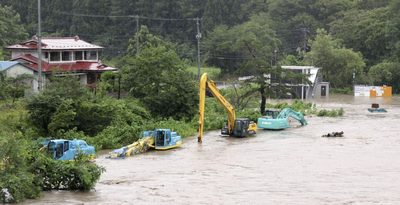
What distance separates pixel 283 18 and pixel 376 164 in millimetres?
66846

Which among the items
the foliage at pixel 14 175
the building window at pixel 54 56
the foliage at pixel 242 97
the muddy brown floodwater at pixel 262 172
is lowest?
the muddy brown floodwater at pixel 262 172

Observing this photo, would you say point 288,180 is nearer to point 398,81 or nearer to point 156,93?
point 156,93

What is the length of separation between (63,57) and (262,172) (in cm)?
2850

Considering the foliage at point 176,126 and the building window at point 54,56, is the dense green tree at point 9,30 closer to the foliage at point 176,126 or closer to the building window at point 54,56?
the building window at point 54,56

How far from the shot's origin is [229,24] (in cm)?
9812

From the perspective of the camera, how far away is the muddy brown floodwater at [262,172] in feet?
75.4

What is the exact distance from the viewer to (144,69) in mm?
44406

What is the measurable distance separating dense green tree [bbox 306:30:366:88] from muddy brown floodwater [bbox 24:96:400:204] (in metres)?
36.0

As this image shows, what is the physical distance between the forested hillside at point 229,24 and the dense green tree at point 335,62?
413 cm

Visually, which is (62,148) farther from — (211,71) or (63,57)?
(211,71)

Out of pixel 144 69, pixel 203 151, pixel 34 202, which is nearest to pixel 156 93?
pixel 144 69

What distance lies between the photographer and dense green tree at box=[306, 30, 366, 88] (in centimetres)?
7912

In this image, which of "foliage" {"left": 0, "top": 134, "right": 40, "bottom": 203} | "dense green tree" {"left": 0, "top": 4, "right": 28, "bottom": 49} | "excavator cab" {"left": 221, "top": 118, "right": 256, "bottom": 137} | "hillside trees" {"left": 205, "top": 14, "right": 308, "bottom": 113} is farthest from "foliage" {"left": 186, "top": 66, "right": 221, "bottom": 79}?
"foliage" {"left": 0, "top": 134, "right": 40, "bottom": 203}

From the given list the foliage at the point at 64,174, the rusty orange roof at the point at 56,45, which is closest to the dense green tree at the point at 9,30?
the rusty orange roof at the point at 56,45
